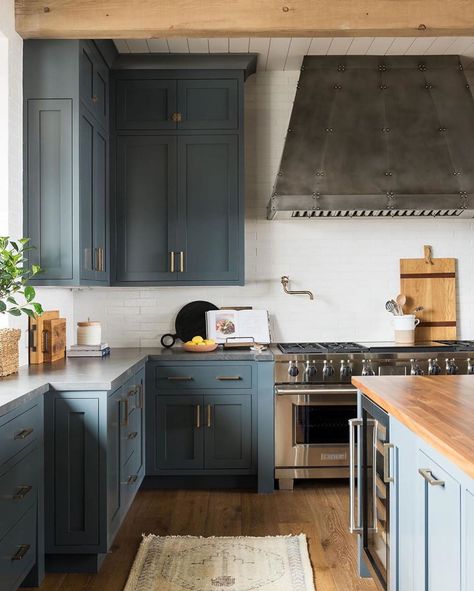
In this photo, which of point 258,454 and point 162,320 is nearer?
point 258,454

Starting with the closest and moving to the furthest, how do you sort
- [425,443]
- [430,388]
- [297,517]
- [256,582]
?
[425,443], [430,388], [256,582], [297,517]

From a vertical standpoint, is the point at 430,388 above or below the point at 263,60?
below

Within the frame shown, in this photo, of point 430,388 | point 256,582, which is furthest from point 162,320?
point 430,388

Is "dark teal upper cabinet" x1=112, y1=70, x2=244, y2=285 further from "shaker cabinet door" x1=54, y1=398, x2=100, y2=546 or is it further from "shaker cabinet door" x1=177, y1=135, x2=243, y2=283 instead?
"shaker cabinet door" x1=54, y1=398, x2=100, y2=546

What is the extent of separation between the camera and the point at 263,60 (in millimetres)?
4598

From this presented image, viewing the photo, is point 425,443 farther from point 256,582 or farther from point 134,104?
point 134,104

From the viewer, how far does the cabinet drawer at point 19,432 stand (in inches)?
89.4

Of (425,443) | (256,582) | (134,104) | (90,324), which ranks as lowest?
(256,582)

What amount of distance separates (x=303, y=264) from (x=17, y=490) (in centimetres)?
292

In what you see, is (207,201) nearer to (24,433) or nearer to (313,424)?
(313,424)

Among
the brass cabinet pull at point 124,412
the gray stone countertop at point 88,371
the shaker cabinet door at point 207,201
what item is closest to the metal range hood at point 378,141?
the shaker cabinet door at point 207,201

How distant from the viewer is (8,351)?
3031 millimetres

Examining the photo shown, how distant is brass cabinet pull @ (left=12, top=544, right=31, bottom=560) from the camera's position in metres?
2.41

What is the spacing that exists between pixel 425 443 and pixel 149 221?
2.97 meters
